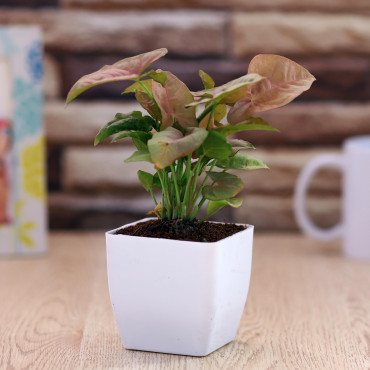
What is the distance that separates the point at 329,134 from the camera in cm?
103

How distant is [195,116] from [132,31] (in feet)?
1.65

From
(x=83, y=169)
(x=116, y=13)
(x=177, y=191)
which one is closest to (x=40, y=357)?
(x=177, y=191)

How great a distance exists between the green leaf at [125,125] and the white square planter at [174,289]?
83 millimetres

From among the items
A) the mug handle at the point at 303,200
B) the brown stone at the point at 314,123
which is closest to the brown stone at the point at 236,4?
the brown stone at the point at 314,123

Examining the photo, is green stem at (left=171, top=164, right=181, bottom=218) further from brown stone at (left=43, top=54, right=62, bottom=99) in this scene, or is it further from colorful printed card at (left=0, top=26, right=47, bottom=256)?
brown stone at (left=43, top=54, right=62, bottom=99)

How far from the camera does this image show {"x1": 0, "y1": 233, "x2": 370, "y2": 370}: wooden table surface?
55cm

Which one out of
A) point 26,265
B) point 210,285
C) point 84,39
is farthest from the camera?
point 84,39

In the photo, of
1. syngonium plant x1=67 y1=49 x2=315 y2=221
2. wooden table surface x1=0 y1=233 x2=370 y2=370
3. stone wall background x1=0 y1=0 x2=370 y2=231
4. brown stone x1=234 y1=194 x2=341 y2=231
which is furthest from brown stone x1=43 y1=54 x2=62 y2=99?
syngonium plant x1=67 y1=49 x2=315 y2=221

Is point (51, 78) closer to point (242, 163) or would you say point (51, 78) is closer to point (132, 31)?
point (132, 31)

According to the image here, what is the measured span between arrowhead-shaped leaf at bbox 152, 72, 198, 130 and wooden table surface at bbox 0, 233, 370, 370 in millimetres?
198

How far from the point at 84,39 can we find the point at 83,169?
198mm

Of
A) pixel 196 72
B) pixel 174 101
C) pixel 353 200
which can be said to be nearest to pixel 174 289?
pixel 174 101

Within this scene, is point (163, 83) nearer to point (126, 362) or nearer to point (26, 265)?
point (126, 362)

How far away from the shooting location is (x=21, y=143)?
0.88 metres
